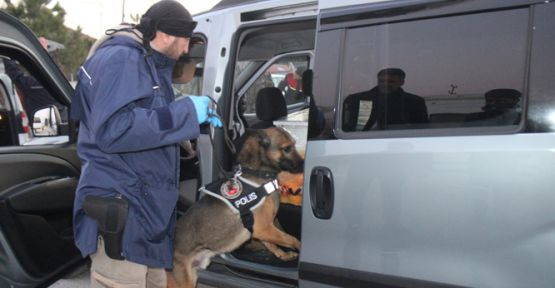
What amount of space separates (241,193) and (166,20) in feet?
3.55

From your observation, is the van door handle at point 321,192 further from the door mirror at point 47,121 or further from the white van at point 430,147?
the door mirror at point 47,121

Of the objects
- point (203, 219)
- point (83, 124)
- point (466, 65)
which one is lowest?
point (203, 219)

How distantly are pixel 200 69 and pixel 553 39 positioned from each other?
219 cm

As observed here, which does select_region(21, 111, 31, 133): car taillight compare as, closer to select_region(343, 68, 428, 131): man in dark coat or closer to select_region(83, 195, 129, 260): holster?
select_region(83, 195, 129, 260): holster

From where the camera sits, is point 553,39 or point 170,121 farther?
point 170,121

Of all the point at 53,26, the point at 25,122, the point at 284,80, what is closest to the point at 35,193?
the point at 25,122

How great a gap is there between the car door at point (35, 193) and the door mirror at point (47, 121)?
0.49 ft

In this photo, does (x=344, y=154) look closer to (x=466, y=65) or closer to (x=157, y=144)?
(x=466, y=65)

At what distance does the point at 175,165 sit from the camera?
7.08 feet

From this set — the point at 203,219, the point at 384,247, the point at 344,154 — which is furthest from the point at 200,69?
the point at 384,247

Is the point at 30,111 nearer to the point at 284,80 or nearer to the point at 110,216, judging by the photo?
the point at 110,216

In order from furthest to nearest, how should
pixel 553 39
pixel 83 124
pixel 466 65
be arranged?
pixel 83 124
pixel 466 65
pixel 553 39

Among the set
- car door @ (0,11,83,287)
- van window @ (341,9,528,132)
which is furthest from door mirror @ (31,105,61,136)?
van window @ (341,9,528,132)

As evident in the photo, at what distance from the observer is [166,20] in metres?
1.97
